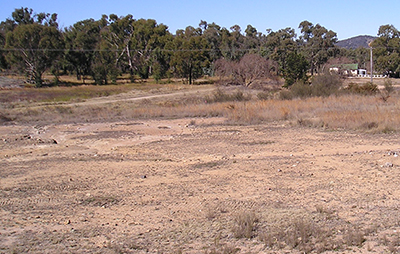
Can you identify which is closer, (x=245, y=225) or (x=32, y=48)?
(x=245, y=225)

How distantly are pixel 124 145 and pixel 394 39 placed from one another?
7675 cm

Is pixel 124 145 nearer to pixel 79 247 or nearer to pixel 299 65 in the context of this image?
pixel 79 247

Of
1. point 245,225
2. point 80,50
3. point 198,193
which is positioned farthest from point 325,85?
point 80,50

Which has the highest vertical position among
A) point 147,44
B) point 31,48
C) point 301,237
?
point 147,44

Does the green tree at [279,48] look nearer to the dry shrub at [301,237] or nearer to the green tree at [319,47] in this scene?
the green tree at [319,47]

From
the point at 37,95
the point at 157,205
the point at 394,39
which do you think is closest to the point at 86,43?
the point at 37,95

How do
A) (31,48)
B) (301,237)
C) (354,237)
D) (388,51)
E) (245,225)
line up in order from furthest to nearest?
1. (388,51)
2. (31,48)
3. (245,225)
4. (301,237)
5. (354,237)

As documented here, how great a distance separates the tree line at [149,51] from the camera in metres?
66.4

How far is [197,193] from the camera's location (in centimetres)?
874

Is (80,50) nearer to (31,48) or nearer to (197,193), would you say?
(31,48)

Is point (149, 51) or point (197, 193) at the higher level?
point (149, 51)

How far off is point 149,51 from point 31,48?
2574 cm

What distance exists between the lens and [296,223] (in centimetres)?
654

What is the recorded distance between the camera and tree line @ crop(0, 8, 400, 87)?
6644 cm
